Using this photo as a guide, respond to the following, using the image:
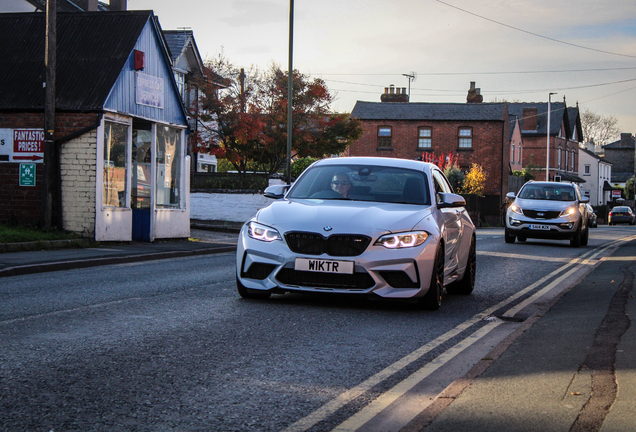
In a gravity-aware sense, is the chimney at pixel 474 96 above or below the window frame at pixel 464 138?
above

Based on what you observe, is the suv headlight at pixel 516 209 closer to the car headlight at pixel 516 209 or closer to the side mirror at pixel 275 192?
the car headlight at pixel 516 209

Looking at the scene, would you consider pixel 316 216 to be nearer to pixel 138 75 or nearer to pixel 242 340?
pixel 242 340

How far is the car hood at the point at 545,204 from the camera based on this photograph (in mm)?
21203

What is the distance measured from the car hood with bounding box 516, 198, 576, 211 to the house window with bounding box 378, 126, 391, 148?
119ft

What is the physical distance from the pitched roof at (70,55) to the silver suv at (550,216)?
11557 millimetres

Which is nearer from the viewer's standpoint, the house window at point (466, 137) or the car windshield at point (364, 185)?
the car windshield at point (364, 185)

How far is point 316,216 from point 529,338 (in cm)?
243

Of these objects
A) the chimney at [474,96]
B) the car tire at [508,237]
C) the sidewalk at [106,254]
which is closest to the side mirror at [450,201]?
the sidewalk at [106,254]

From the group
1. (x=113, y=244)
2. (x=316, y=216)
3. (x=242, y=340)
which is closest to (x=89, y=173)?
(x=113, y=244)

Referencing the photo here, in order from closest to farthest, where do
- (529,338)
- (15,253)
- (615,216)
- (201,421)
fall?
1. (201,421)
2. (529,338)
3. (15,253)
4. (615,216)

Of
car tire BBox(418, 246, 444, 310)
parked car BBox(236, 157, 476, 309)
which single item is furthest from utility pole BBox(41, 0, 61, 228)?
car tire BBox(418, 246, 444, 310)

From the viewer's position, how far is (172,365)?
5188 mm

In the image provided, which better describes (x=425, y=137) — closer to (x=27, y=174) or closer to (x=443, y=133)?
(x=443, y=133)

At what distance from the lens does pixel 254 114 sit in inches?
1197
